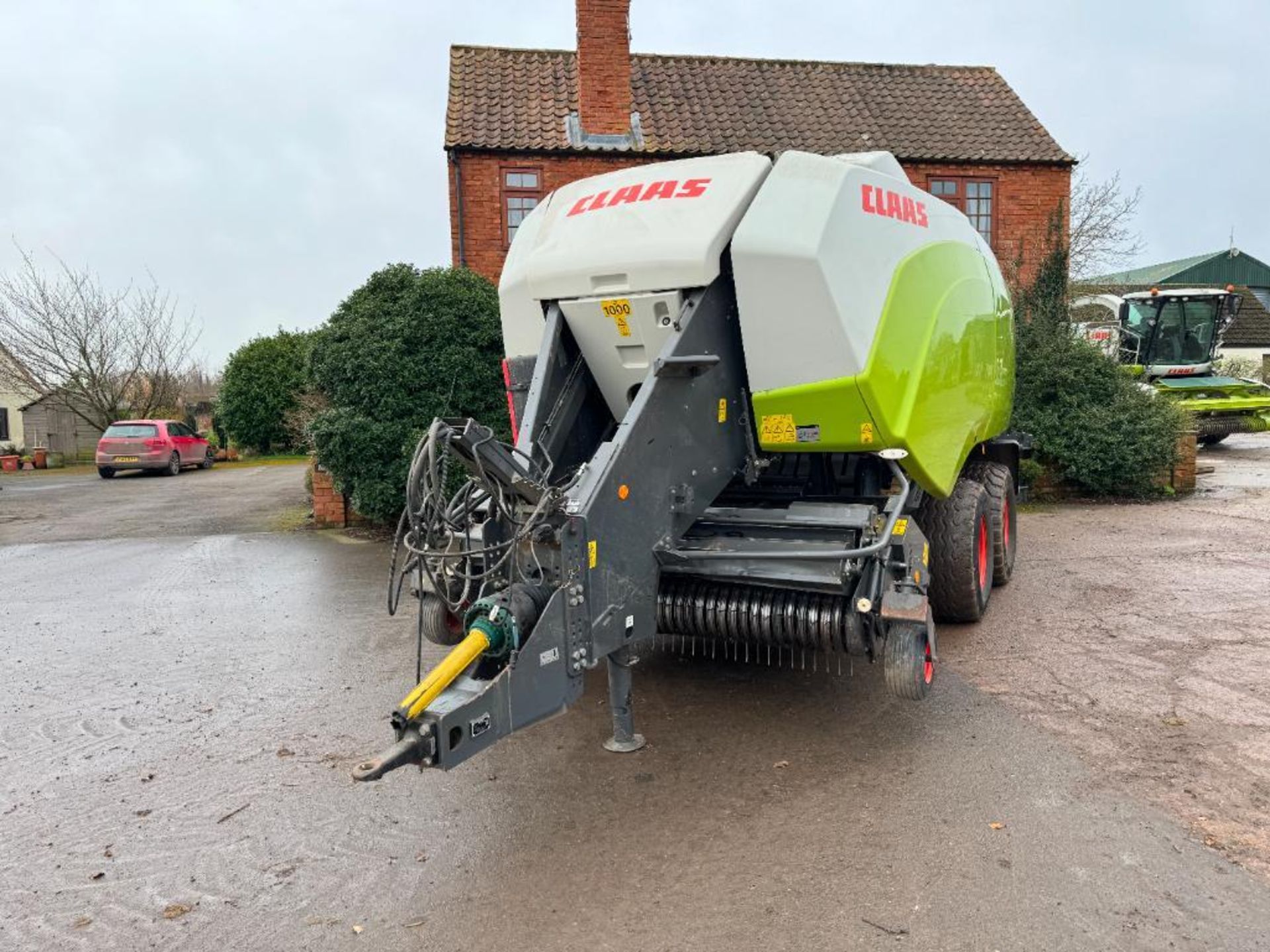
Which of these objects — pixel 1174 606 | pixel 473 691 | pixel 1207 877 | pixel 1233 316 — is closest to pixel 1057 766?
pixel 1207 877

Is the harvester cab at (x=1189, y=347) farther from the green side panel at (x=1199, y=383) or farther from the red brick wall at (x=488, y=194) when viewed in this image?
the red brick wall at (x=488, y=194)

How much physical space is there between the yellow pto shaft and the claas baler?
16 millimetres

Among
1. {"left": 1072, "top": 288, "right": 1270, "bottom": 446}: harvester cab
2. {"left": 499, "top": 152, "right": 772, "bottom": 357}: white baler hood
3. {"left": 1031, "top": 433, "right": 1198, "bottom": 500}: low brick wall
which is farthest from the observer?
{"left": 1072, "top": 288, "right": 1270, "bottom": 446}: harvester cab

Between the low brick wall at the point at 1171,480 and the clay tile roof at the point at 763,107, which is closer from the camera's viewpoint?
the low brick wall at the point at 1171,480

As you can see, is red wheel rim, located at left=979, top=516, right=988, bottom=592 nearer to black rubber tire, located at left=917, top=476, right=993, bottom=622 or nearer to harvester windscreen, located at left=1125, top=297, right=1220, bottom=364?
black rubber tire, located at left=917, top=476, right=993, bottom=622

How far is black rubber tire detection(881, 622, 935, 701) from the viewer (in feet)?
12.5

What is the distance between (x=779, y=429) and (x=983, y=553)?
2576 millimetres

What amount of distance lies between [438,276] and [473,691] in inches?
307

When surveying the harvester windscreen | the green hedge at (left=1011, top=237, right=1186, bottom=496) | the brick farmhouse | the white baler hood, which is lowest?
the green hedge at (left=1011, top=237, right=1186, bottom=496)

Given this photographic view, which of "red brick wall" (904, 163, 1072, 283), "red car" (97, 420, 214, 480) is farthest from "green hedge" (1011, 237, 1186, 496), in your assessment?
"red car" (97, 420, 214, 480)

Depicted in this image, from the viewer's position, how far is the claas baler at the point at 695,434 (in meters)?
3.41

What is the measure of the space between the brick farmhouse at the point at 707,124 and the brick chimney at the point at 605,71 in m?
0.02

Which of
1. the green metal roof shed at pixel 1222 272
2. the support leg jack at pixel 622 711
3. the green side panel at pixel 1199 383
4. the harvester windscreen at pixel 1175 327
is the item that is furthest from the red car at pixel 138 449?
the green metal roof shed at pixel 1222 272

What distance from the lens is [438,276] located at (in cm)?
1005
